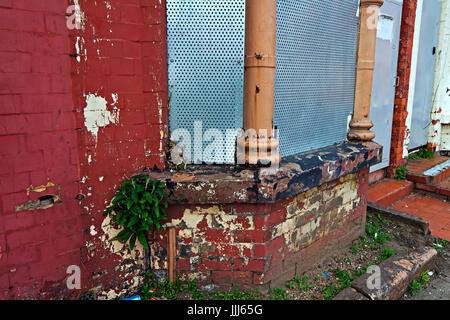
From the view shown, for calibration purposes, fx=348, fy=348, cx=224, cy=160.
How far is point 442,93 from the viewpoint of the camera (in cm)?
703

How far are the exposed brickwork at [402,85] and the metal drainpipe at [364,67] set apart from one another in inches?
87.2

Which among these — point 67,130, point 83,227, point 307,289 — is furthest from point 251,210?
point 67,130

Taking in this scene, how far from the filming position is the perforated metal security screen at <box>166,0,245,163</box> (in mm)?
2773

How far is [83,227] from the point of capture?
8.50 ft

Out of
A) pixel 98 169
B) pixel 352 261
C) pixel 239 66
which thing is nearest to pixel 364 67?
pixel 239 66

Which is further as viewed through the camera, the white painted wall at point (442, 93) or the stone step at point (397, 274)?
the white painted wall at point (442, 93)

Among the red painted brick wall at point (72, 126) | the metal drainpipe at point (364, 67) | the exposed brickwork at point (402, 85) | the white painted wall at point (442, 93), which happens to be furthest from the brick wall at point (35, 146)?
the white painted wall at point (442, 93)

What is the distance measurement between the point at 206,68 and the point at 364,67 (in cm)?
193

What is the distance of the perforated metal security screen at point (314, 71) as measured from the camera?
121 inches

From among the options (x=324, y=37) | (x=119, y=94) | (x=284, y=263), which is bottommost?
(x=284, y=263)

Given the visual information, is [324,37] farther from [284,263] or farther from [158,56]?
[284,263]

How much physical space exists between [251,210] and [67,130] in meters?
1.49

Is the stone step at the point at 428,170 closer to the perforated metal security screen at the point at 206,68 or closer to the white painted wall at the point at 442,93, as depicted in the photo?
the white painted wall at the point at 442,93

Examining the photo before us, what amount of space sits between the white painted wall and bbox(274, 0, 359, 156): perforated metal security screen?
4.29 m
